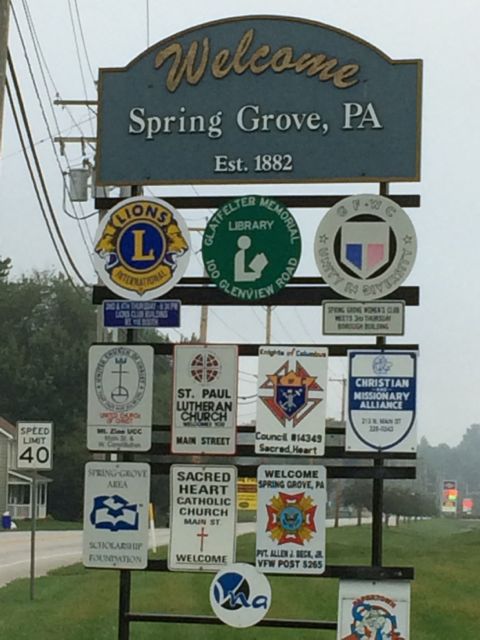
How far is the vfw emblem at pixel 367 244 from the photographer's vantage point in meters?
10.0

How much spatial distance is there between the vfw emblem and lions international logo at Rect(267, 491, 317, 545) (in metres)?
1.84

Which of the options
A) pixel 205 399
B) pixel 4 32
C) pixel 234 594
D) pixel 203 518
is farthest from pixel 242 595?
pixel 4 32

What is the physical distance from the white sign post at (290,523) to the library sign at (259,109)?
7.86 feet

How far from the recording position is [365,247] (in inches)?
394

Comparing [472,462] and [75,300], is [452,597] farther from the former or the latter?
[472,462]

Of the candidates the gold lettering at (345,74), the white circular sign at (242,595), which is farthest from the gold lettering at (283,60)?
the white circular sign at (242,595)

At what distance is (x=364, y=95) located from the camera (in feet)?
33.8

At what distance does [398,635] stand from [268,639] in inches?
172

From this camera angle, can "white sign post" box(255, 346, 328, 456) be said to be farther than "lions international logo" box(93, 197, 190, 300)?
No

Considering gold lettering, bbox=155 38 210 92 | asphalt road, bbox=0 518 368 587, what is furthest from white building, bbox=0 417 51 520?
gold lettering, bbox=155 38 210 92

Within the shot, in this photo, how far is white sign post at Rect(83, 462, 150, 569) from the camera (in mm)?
10180

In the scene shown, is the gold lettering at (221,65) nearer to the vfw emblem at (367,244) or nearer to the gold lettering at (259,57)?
the gold lettering at (259,57)

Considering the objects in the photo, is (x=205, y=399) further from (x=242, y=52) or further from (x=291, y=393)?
(x=242, y=52)

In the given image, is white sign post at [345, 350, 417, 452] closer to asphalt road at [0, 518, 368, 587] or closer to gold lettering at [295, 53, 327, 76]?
gold lettering at [295, 53, 327, 76]
